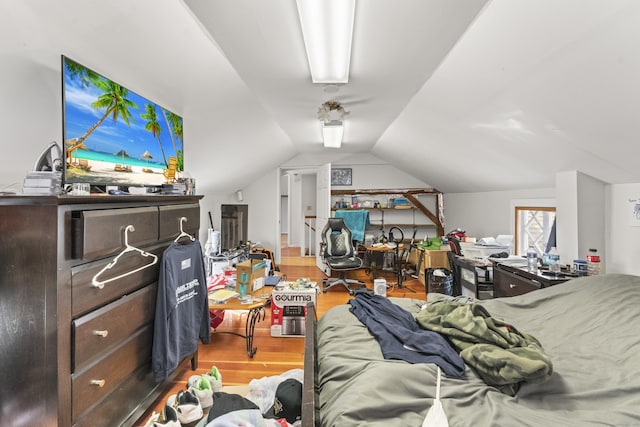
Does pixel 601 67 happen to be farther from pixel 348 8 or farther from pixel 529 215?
pixel 529 215

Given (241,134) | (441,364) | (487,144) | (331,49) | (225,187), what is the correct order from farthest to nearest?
(225,187), (241,134), (487,144), (331,49), (441,364)

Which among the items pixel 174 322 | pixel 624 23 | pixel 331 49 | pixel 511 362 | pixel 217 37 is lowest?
pixel 174 322

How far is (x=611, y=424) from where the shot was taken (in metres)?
0.97

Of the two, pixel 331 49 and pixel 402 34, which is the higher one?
pixel 402 34

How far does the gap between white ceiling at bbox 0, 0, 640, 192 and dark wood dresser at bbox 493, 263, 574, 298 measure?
3.01ft

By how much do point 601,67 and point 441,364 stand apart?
161cm

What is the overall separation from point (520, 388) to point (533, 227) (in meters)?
3.25

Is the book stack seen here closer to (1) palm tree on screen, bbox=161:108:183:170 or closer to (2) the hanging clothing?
(2) the hanging clothing

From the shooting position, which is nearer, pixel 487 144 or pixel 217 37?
pixel 217 37

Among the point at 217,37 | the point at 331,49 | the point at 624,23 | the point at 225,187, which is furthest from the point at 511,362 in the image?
the point at 225,187

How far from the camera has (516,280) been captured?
263cm

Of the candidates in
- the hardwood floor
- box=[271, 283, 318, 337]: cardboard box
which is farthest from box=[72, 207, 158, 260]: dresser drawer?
box=[271, 283, 318, 337]: cardboard box

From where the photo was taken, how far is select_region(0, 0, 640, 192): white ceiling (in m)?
1.34

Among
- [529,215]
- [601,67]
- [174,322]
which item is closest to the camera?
[601,67]
